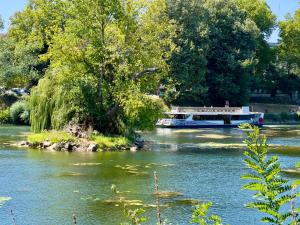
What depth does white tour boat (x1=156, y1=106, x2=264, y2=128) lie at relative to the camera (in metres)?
68.2

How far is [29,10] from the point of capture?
236 feet

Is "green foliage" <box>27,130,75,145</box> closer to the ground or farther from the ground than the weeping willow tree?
closer to the ground

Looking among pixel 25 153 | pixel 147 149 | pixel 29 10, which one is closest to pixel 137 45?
pixel 147 149

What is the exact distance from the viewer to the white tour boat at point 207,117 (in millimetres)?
68250

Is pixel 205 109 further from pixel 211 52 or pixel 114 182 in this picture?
pixel 114 182

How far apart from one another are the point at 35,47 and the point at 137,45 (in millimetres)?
29702

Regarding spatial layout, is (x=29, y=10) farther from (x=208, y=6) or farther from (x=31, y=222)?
(x=31, y=222)

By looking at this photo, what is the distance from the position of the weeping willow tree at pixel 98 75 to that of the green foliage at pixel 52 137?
1.03 meters

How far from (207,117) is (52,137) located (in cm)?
3459

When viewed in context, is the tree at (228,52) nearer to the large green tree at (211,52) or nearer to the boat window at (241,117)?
the large green tree at (211,52)

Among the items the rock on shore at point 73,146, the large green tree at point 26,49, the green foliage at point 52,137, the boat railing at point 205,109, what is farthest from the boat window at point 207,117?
the green foliage at point 52,137

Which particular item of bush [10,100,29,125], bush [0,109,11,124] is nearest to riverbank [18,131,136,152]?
bush [10,100,29,125]

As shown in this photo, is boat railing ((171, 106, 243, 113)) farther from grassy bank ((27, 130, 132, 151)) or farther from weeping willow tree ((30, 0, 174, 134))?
grassy bank ((27, 130, 132, 151))

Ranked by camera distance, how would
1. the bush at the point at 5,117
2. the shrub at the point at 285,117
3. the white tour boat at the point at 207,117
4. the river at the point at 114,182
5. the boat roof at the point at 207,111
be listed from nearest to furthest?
the river at the point at 114,182 < the bush at the point at 5,117 < the white tour boat at the point at 207,117 < the boat roof at the point at 207,111 < the shrub at the point at 285,117
